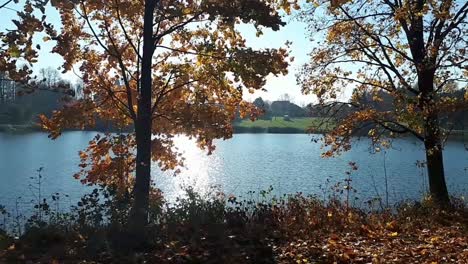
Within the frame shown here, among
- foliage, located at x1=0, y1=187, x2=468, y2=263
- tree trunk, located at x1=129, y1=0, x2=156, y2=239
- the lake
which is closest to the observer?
foliage, located at x1=0, y1=187, x2=468, y2=263

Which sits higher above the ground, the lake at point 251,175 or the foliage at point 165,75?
the foliage at point 165,75

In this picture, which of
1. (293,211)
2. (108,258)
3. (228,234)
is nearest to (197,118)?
(293,211)

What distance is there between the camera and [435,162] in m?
12.0

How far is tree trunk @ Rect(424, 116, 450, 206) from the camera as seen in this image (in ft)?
33.9

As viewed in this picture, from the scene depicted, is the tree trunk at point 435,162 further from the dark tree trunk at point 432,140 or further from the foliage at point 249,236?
the foliage at point 249,236

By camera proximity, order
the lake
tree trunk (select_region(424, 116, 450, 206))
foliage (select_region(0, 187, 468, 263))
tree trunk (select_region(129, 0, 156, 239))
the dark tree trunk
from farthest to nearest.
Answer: the lake, tree trunk (select_region(424, 116, 450, 206)), the dark tree trunk, tree trunk (select_region(129, 0, 156, 239)), foliage (select_region(0, 187, 468, 263))

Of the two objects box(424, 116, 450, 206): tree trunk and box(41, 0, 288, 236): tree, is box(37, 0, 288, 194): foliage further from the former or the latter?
box(424, 116, 450, 206): tree trunk

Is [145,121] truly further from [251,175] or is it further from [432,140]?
[251,175]

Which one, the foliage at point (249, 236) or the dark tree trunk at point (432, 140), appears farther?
the dark tree trunk at point (432, 140)

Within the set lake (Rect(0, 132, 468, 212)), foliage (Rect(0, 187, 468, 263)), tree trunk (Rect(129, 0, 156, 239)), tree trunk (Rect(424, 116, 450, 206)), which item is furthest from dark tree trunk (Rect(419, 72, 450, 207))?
tree trunk (Rect(129, 0, 156, 239))

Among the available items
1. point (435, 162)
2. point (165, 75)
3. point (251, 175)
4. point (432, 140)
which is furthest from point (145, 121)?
point (251, 175)

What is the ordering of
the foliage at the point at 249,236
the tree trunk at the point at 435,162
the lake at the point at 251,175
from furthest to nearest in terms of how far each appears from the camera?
the lake at the point at 251,175 < the tree trunk at the point at 435,162 < the foliage at the point at 249,236

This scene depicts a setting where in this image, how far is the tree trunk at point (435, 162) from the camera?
10.3 meters

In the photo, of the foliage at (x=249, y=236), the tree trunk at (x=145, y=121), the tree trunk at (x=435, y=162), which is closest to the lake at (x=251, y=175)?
the tree trunk at (x=435, y=162)
